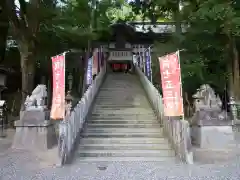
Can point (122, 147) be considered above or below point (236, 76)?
below

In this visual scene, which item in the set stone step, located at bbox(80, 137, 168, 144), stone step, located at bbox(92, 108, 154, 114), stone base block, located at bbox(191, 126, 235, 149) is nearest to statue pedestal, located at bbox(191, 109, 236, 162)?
stone base block, located at bbox(191, 126, 235, 149)

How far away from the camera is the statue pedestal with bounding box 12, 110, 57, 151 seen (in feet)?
35.0

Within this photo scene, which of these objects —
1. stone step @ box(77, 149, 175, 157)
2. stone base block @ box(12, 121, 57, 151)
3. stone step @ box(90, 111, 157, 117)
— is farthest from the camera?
stone step @ box(90, 111, 157, 117)

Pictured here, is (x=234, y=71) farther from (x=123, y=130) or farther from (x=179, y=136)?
(x=179, y=136)

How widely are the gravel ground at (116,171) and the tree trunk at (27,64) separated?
743 cm

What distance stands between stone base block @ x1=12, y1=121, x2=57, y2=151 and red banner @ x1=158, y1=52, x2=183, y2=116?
14.0 feet

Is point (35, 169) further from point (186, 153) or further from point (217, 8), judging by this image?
point (217, 8)

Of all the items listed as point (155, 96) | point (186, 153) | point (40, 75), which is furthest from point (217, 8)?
point (40, 75)

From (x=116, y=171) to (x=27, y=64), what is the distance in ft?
32.5

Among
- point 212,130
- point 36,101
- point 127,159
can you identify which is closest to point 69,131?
point 127,159

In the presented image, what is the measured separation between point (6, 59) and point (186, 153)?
54.2ft

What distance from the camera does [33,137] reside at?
1073cm

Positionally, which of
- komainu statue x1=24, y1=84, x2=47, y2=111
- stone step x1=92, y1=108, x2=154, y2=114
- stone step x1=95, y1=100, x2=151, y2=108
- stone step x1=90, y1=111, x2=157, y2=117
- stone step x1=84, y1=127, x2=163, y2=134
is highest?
komainu statue x1=24, y1=84, x2=47, y2=111

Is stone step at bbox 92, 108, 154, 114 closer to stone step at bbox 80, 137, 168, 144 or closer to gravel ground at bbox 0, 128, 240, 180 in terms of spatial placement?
stone step at bbox 80, 137, 168, 144
